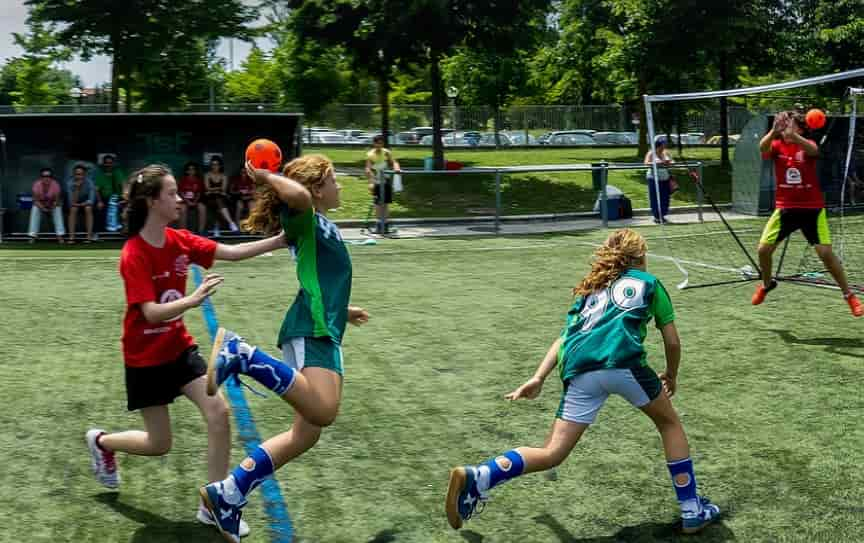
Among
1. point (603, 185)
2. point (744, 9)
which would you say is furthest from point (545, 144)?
point (603, 185)

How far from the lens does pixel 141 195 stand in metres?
4.73

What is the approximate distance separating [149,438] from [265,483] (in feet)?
2.45

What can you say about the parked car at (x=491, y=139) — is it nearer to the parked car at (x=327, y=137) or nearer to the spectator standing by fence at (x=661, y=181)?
the parked car at (x=327, y=137)

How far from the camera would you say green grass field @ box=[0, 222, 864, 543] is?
4.88 metres

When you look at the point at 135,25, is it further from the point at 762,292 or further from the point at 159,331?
the point at 159,331

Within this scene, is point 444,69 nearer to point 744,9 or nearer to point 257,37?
point 744,9

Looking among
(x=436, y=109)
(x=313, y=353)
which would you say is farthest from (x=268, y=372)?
(x=436, y=109)

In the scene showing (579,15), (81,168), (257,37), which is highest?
(579,15)

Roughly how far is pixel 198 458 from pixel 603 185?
51.5 feet

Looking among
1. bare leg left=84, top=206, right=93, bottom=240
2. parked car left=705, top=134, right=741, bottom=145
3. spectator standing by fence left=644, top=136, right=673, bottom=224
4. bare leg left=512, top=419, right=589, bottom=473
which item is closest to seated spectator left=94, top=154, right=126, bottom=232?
bare leg left=84, top=206, right=93, bottom=240

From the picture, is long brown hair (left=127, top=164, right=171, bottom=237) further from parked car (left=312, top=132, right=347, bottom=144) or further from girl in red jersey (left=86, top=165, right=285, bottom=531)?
parked car (left=312, top=132, right=347, bottom=144)

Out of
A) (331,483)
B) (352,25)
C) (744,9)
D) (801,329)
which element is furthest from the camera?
(744,9)

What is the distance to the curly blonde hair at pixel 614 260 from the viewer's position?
467cm

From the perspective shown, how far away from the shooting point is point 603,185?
20.5 m
